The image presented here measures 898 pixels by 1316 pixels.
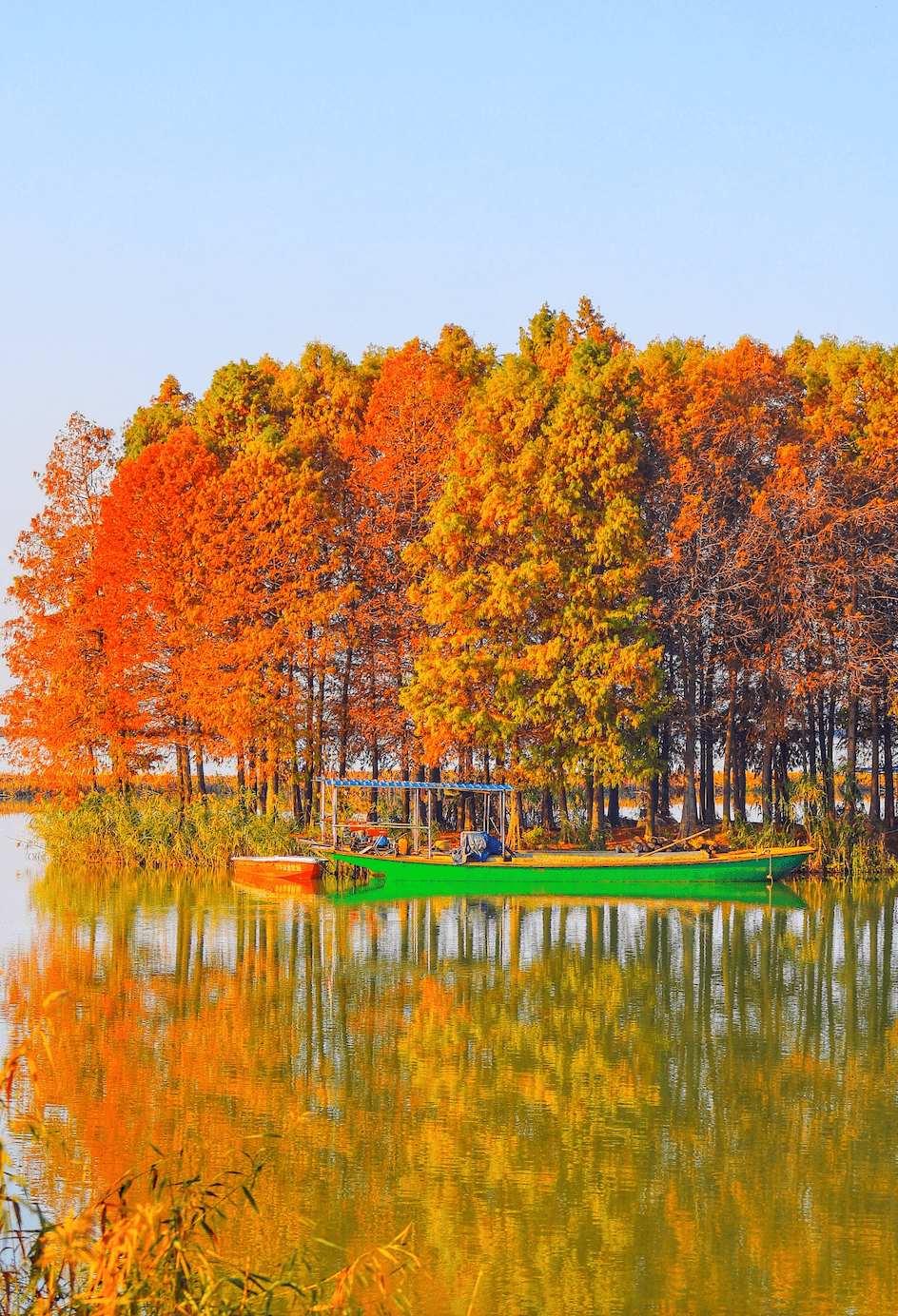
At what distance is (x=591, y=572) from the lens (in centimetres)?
4453

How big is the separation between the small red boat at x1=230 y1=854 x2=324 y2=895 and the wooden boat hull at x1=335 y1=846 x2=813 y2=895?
3.82ft

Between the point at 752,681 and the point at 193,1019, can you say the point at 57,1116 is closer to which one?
the point at 193,1019

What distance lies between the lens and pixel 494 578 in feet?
146

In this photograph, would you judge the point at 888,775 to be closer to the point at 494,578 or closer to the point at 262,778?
the point at 494,578

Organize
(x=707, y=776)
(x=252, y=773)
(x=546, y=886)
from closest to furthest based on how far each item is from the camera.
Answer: (x=546, y=886), (x=252, y=773), (x=707, y=776)

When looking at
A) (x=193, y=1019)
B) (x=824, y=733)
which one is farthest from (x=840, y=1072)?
(x=824, y=733)

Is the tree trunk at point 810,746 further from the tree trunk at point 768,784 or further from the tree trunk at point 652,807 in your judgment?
the tree trunk at point 652,807

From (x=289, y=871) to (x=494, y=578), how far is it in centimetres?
1139

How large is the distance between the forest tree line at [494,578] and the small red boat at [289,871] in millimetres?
6300

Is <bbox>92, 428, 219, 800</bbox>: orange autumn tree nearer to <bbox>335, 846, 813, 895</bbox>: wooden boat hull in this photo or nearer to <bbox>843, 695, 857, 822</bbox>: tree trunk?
<bbox>335, 846, 813, 895</bbox>: wooden boat hull

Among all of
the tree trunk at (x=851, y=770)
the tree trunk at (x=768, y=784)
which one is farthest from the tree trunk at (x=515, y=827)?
the tree trunk at (x=851, y=770)

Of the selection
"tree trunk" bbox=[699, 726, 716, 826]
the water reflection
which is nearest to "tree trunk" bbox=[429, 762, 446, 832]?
"tree trunk" bbox=[699, 726, 716, 826]

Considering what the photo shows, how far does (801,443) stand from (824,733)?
10977 millimetres

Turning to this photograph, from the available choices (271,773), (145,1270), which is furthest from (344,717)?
(145,1270)
